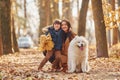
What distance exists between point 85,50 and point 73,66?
0.63m

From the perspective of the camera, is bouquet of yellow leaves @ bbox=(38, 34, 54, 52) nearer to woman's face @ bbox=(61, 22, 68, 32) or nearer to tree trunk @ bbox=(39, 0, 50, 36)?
woman's face @ bbox=(61, 22, 68, 32)

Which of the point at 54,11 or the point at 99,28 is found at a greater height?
the point at 54,11

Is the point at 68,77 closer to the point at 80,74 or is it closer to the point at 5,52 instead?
the point at 80,74

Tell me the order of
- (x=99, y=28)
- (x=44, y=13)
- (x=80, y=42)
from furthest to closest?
(x=44, y=13), (x=99, y=28), (x=80, y=42)

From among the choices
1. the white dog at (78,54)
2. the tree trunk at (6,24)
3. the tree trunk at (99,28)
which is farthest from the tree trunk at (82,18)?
the white dog at (78,54)

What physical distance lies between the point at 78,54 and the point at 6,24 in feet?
42.2

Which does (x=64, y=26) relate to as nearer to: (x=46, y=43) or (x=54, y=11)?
(x=46, y=43)

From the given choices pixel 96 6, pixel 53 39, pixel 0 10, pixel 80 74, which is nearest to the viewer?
pixel 80 74

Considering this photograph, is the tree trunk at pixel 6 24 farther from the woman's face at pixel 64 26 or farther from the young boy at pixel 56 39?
the woman's face at pixel 64 26

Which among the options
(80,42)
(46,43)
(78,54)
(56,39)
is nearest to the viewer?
(80,42)

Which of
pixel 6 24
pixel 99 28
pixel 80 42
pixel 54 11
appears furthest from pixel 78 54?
pixel 54 11

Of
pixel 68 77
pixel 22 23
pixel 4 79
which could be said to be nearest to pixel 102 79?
pixel 68 77

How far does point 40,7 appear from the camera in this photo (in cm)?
4009

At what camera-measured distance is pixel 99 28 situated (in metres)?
19.0
